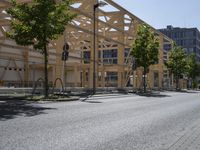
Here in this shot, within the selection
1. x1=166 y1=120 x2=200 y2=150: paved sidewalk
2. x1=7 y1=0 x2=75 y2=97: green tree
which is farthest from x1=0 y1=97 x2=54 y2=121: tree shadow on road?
x1=7 y1=0 x2=75 y2=97: green tree

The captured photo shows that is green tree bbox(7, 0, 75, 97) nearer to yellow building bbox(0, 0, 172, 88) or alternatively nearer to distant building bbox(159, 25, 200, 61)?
yellow building bbox(0, 0, 172, 88)

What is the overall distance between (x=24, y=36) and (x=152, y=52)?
94.4 ft

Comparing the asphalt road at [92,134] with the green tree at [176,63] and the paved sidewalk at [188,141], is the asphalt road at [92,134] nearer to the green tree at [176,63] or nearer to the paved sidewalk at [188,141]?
the paved sidewalk at [188,141]

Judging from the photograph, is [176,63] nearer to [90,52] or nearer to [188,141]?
[90,52]

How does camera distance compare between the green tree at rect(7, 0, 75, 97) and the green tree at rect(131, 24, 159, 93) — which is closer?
the green tree at rect(7, 0, 75, 97)

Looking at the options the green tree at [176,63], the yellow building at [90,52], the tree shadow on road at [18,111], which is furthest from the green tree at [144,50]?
the tree shadow on road at [18,111]

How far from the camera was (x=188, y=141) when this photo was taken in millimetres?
9328

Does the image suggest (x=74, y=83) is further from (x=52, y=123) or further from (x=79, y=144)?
(x=79, y=144)

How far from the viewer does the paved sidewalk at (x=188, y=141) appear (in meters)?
8.42

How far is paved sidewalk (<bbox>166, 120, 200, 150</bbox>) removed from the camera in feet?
27.6

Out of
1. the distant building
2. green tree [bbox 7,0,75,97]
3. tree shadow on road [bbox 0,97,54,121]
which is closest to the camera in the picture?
tree shadow on road [bbox 0,97,54,121]

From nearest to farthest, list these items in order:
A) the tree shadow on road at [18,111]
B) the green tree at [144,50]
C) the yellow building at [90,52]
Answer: the tree shadow on road at [18,111] → the yellow building at [90,52] → the green tree at [144,50]

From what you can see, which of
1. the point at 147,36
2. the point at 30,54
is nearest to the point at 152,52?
the point at 147,36

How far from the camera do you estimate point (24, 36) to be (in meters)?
25.5
